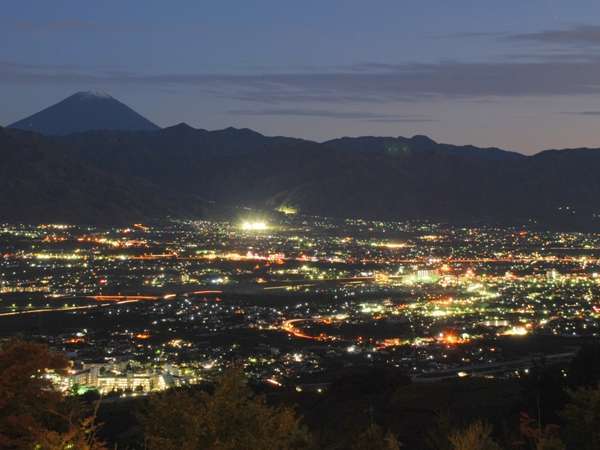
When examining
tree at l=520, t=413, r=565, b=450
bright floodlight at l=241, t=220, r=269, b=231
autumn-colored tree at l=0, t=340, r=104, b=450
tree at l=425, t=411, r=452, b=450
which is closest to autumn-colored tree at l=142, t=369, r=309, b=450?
autumn-colored tree at l=0, t=340, r=104, b=450

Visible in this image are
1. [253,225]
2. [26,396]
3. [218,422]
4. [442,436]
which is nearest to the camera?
[218,422]

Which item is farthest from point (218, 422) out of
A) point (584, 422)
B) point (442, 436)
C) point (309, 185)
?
point (309, 185)

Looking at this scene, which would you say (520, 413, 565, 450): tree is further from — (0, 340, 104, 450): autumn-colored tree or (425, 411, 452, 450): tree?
(0, 340, 104, 450): autumn-colored tree

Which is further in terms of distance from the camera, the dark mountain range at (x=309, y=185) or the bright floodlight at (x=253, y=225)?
the bright floodlight at (x=253, y=225)

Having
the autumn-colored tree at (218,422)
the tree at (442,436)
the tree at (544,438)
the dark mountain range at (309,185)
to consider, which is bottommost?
the tree at (442,436)

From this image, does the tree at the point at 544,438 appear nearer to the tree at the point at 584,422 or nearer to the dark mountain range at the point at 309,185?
the tree at the point at 584,422

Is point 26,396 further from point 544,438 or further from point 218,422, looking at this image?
point 544,438

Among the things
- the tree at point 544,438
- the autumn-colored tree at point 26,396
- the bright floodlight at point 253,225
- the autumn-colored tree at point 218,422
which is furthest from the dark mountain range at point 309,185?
the autumn-colored tree at point 218,422
